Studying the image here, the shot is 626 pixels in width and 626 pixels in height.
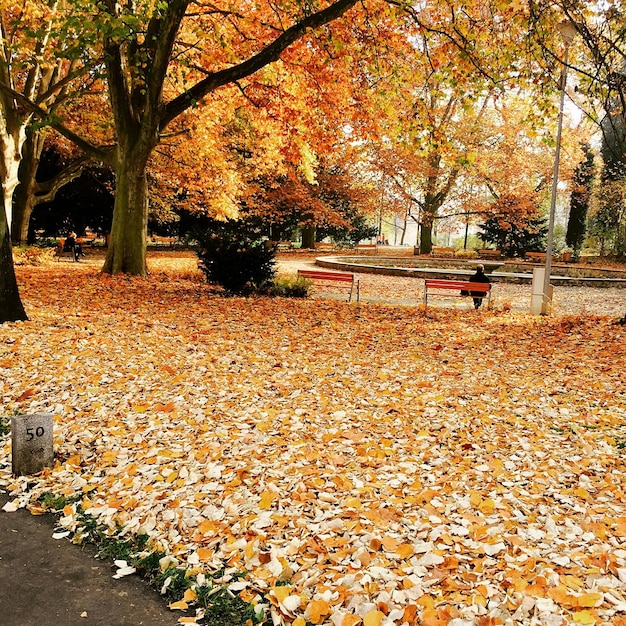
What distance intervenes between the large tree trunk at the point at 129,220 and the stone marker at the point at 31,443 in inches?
406

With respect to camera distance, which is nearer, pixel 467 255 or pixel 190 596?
pixel 190 596

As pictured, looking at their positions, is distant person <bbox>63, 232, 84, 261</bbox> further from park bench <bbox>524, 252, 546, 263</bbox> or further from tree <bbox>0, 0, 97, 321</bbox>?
park bench <bbox>524, 252, 546, 263</bbox>

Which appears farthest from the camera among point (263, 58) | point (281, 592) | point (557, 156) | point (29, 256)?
point (29, 256)

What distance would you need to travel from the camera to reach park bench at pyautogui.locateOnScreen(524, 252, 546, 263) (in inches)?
1233

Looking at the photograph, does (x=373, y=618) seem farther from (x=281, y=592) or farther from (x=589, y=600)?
(x=589, y=600)

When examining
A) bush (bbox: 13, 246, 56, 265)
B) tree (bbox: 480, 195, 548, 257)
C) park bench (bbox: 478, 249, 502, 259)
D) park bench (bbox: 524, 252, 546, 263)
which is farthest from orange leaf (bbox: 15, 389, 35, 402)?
park bench (bbox: 478, 249, 502, 259)

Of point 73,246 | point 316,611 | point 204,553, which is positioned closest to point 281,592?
point 316,611

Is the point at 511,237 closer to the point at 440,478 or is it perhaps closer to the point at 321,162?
the point at 321,162

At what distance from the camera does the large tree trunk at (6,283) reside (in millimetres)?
8594

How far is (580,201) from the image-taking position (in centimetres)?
3450

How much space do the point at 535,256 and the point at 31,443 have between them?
31276 mm

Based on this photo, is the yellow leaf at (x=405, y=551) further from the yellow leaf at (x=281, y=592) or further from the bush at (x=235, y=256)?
the bush at (x=235, y=256)

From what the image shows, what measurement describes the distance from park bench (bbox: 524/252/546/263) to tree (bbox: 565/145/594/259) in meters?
3.15

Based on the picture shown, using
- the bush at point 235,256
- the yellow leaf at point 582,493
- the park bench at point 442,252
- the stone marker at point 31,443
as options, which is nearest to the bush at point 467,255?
the park bench at point 442,252
